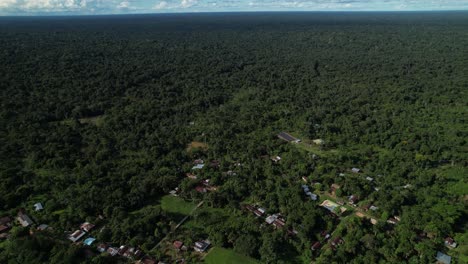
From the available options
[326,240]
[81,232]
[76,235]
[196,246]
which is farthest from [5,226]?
[326,240]

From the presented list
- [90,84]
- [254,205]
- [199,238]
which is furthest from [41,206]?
[90,84]

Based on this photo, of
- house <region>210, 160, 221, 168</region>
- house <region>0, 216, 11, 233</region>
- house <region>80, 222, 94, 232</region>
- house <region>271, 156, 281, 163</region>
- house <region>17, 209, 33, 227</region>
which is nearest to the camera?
house <region>80, 222, 94, 232</region>

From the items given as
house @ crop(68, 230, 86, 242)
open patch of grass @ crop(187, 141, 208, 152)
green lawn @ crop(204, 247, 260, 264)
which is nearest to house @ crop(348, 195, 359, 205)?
green lawn @ crop(204, 247, 260, 264)

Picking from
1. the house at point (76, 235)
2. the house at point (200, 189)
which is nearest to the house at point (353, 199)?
the house at point (200, 189)

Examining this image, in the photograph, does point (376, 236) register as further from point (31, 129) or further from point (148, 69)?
point (148, 69)

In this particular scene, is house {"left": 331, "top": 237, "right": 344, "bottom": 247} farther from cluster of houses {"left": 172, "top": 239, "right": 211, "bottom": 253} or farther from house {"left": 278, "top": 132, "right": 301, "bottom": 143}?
house {"left": 278, "top": 132, "right": 301, "bottom": 143}

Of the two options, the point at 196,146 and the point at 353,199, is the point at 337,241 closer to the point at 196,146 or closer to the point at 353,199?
the point at 353,199

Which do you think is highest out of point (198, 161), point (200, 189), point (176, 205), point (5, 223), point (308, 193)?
point (198, 161)
